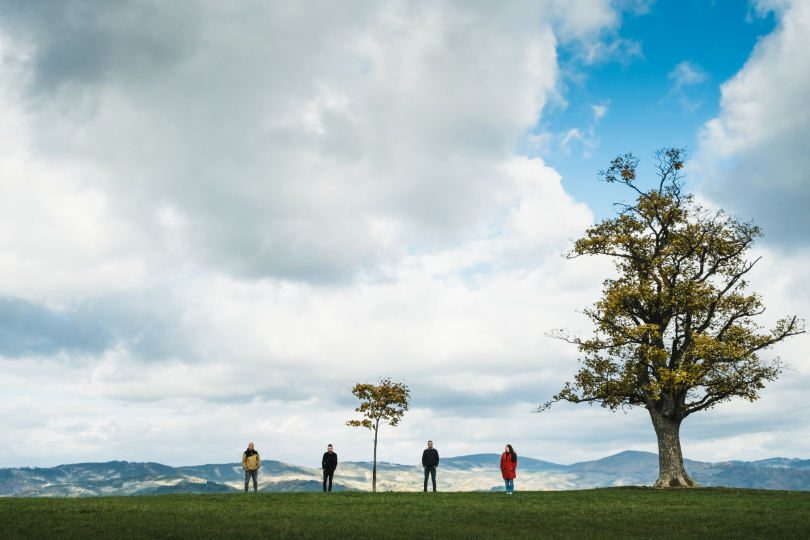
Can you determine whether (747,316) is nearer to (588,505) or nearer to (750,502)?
(750,502)

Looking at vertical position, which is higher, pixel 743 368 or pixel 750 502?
pixel 743 368

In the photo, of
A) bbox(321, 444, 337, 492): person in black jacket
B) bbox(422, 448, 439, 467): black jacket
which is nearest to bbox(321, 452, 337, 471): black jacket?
bbox(321, 444, 337, 492): person in black jacket

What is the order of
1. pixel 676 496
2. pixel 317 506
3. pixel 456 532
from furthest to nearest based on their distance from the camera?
pixel 676 496, pixel 317 506, pixel 456 532

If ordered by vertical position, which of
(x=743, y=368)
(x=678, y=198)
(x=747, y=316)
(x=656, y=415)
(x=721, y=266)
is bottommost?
(x=656, y=415)

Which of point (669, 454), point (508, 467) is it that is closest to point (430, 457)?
point (508, 467)

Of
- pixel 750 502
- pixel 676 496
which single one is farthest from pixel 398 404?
pixel 750 502

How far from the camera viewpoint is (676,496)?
29.3 meters

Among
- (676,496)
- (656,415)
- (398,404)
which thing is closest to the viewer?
(676,496)

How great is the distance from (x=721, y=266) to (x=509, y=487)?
2167 cm

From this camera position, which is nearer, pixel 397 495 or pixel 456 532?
pixel 456 532

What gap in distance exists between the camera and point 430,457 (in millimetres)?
33594

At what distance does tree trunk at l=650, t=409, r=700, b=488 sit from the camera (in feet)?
120

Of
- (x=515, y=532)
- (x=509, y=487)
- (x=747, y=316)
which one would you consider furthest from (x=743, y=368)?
(x=515, y=532)

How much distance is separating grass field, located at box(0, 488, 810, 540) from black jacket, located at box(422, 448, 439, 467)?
14.3 ft
